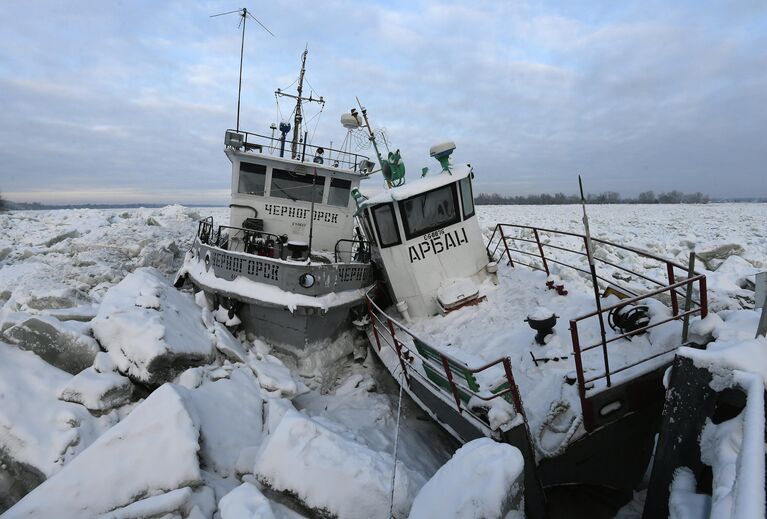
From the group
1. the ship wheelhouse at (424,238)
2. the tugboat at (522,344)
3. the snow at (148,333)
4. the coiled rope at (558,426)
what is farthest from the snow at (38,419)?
the ship wheelhouse at (424,238)

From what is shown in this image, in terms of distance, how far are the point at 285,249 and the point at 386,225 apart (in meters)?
2.67

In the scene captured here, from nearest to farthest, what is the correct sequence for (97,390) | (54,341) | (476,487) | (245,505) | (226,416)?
1. (476,487)
2. (245,505)
3. (97,390)
4. (226,416)
5. (54,341)

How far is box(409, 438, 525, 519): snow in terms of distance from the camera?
95.7 inches

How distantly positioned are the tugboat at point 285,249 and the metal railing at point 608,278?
117 inches

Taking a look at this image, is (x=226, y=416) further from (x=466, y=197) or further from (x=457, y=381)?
(x=466, y=197)

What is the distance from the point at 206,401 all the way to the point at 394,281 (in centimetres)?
347

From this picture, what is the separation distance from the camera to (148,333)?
475cm

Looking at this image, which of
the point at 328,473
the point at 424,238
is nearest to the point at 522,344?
the point at 424,238

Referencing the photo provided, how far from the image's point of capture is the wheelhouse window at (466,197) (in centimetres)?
696

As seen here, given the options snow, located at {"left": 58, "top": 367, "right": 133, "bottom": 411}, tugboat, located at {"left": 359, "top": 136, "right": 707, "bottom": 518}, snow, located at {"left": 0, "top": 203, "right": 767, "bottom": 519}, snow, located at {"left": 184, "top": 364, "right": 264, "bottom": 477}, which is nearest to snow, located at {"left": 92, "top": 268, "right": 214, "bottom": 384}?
snow, located at {"left": 0, "top": 203, "right": 767, "bottom": 519}

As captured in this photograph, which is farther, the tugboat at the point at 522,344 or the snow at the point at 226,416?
the snow at the point at 226,416

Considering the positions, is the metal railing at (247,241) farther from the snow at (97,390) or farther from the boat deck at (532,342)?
the snow at (97,390)

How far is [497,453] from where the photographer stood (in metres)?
2.70

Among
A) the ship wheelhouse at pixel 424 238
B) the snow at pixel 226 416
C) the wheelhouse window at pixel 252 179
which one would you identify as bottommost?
the snow at pixel 226 416
